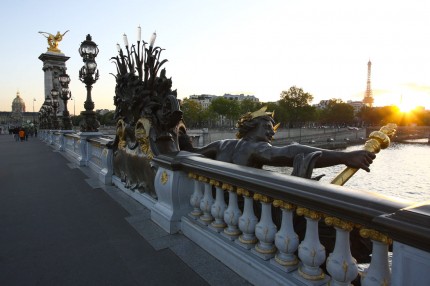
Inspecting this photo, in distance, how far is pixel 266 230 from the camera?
2.73 meters

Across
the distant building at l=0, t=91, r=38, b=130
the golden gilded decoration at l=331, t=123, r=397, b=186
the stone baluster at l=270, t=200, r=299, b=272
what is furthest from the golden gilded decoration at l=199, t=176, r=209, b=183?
the distant building at l=0, t=91, r=38, b=130

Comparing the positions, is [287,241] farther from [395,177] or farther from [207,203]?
[395,177]

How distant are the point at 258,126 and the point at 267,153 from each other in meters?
0.51

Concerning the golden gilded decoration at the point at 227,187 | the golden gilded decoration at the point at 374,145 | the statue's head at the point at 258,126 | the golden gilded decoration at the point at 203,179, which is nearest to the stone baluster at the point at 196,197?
the golden gilded decoration at the point at 203,179

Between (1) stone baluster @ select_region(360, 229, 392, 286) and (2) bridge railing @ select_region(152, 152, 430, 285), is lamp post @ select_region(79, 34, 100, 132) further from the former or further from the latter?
(1) stone baluster @ select_region(360, 229, 392, 286)

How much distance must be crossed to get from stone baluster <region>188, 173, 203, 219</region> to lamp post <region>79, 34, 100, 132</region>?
8832 millimetres

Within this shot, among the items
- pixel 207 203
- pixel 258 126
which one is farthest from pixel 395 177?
pixel 207 203

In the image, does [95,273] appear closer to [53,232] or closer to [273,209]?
[53,232]

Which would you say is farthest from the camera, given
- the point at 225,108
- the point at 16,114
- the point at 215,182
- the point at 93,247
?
the point at 16,114

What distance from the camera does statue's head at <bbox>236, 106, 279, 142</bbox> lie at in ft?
12.1

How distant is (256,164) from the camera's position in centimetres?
350

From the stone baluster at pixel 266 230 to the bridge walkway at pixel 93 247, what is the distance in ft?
1.34

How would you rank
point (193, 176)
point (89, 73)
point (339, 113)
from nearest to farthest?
point (193, 176) → point (89, 73) → point (339, 113)

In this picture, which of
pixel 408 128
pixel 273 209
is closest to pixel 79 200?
pixel 273 209
